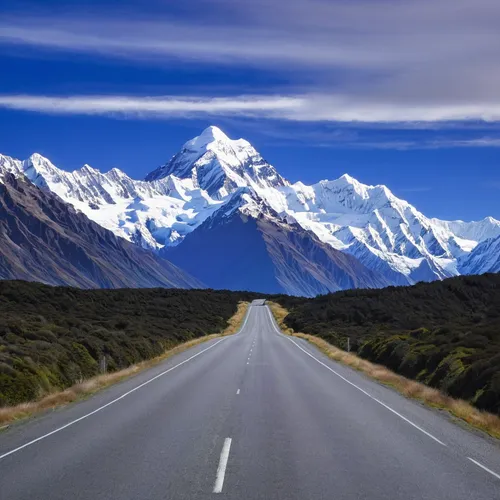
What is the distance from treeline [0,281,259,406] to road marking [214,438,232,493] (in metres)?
9.11

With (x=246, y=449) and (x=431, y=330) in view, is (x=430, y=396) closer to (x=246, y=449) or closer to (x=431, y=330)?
(x=246, y=449)

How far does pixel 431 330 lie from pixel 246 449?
111 ft

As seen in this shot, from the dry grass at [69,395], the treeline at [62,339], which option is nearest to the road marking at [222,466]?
the dry grass at [69,395]

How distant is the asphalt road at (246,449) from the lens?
10.6m

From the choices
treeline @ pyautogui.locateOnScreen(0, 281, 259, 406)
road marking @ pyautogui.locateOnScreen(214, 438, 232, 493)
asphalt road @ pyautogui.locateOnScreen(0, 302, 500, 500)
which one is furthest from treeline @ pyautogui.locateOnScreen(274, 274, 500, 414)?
treeline @ pyautogui.locateOnScreen(0, 281, 259, 406)

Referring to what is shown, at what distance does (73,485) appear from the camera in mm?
10641

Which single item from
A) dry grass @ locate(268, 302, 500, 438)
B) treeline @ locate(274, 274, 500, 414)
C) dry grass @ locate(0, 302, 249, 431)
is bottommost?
dry grass @ locate(0, 302, 249, 431)

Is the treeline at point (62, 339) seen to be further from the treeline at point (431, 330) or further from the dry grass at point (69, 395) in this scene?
the treeline at point (431, 330)

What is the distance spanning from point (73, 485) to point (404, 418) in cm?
1046

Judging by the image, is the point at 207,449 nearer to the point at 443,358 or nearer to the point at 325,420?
the point at 325,420

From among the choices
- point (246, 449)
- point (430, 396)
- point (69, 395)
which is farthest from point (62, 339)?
point (246, 449)

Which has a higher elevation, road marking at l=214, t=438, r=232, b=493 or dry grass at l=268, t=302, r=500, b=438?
dry grass at l=268, t=302, r=500, b=438

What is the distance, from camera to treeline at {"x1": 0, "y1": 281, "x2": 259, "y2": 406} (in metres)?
23.3

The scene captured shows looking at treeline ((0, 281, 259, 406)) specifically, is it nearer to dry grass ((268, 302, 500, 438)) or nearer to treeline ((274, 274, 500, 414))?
dry grass ((268, 302, 500, 438))
